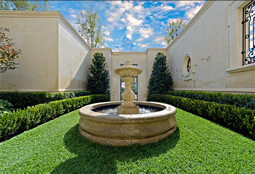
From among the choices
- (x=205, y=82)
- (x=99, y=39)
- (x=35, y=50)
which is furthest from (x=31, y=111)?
(x=99, y=39)

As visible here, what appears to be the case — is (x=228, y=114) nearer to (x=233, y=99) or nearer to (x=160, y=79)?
(x=233, y=99)

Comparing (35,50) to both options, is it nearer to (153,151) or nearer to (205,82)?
(153,151)

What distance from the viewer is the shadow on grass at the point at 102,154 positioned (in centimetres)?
187

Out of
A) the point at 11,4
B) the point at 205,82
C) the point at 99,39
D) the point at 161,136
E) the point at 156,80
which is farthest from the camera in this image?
the point at 99,39

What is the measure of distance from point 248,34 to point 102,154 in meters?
7.22

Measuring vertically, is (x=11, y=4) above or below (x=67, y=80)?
above

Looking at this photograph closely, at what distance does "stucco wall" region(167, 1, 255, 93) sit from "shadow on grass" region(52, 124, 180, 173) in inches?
167

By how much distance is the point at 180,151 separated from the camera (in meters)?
2.30

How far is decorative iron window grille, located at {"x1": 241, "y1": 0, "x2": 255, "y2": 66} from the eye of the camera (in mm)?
4262

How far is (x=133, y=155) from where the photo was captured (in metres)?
2.19

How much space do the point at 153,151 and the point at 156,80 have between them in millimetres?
8890

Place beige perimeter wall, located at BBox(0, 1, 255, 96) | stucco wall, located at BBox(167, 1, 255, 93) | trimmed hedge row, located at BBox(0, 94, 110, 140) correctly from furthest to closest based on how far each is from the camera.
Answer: beige perimeter wall, located at BBox(0, 1, 255, 96) → stucco wall, located at BBox(167, 1, 255, 93) → trimmed hedge row, located at BBox(0, 94, 110, 140)

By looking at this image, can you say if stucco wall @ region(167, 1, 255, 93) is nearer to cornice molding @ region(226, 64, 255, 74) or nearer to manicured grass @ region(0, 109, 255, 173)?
cornice molding @ region(226, 64, 255, 74)

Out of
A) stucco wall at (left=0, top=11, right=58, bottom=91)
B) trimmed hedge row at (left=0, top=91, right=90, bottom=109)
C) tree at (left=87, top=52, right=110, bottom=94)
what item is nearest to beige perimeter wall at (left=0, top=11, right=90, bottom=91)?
stucco wall at (left=0, top=11, right=58, bottom=91)
